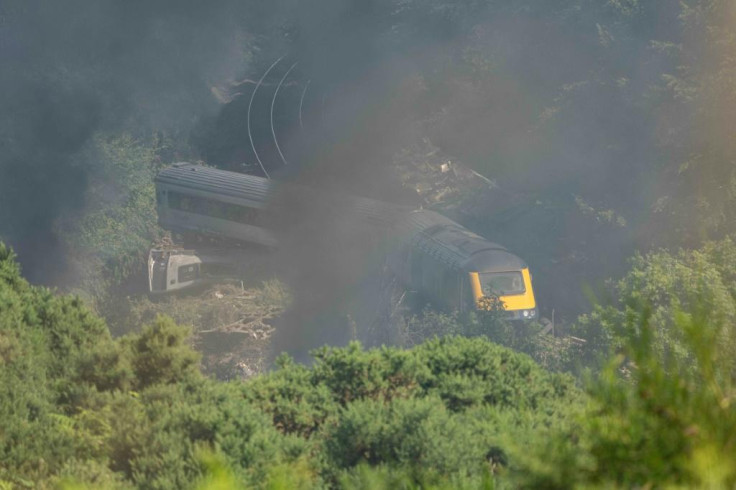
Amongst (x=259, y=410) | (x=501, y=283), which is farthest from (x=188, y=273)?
(x=259, y=410)

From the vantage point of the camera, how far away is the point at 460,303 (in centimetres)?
2972

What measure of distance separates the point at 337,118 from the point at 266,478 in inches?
1462

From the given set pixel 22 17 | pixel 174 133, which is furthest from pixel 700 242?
pixel 22 17

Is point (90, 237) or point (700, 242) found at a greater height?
point (90, 237)

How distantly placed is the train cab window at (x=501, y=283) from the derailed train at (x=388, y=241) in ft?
0.10

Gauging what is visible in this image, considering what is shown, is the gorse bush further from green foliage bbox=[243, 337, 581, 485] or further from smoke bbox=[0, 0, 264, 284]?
smoke bbox=[0, 0, 264, 284]

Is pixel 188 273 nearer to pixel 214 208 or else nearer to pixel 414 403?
pixel 214 208

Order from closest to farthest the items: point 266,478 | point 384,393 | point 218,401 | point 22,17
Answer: point 266,478 < point 218,401 < point 384,393 < point 22,17

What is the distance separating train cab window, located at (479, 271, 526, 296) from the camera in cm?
2914

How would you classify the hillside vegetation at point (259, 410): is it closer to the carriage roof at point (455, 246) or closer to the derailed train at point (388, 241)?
the carriage roof at point (455, 246)

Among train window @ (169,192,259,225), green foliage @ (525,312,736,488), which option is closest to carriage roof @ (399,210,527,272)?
train window @ (169,192,259,225)

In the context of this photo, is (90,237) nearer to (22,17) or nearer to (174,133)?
(174,133)

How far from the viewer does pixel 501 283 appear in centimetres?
2948

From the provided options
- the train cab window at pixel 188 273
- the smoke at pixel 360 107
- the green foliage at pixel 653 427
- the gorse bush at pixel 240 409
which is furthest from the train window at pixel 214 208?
the green foliage at pixel 653 427
